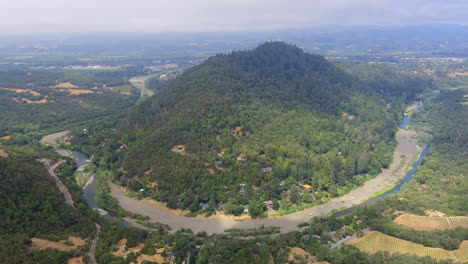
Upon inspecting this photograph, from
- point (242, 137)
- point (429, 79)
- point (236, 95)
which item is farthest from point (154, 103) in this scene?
point (429, 79)

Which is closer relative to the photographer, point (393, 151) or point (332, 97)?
point (393, 151)

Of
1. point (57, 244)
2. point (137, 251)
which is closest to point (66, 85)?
point (57, 244)

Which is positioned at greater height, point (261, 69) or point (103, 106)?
point (261, 69)

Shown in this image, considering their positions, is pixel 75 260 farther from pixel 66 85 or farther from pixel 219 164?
pixel 66 85

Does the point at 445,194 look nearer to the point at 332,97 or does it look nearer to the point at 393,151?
the point at 393,151

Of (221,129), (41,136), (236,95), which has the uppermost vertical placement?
(236,95)

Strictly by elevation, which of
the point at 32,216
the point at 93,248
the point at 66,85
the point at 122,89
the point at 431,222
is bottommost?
the point at 93,248
